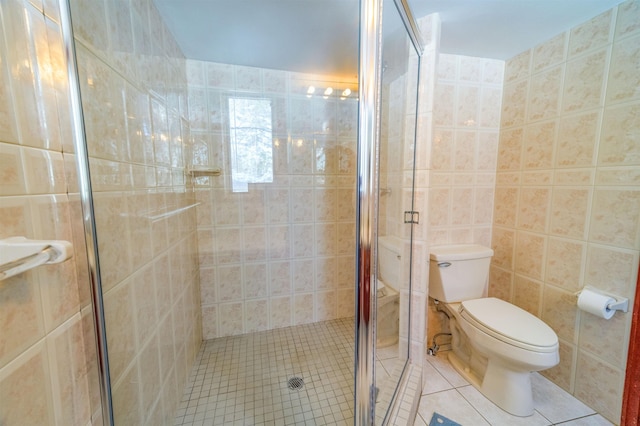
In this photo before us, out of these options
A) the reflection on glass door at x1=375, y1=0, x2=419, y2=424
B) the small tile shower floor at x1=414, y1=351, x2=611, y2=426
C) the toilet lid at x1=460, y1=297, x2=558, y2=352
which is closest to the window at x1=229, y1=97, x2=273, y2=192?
the reflection on glass door at x1=375, y1=0, x2=419, y2=424

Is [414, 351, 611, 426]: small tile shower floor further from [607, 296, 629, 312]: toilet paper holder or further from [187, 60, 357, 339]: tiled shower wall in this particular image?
[187, 60, 357, 339]: tiled shower wall

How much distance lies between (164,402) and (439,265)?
1.55 metres

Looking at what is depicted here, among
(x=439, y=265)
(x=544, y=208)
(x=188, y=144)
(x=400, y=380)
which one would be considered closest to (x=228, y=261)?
(x=188, y=144)

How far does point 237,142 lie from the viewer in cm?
165

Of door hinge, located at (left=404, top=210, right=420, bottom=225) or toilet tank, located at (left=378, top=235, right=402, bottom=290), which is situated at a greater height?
door hinge, located at (left=404, top=210, right=420, bottom=225)

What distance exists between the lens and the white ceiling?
1102 mm

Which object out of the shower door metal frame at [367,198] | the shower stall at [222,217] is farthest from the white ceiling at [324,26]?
the shower door metal frame at [367,198]

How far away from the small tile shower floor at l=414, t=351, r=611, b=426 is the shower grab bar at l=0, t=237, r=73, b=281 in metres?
1.55

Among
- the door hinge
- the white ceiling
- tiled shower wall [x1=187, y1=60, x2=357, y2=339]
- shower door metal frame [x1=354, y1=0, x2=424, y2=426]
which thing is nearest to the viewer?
shower door metal frame [x1=354, y1=0, x2=424, y2=426]

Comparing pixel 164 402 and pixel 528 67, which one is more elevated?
pixel 528 67

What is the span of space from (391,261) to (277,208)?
0.93 m

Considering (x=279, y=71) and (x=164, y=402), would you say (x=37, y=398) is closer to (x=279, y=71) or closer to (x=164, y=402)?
(x=164, y=402)

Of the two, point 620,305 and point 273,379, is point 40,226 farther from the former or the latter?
point 620,305

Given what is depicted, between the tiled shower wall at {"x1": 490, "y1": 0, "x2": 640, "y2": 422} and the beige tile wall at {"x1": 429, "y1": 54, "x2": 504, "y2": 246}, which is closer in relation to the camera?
the tiled shower wall at {"x1": 490, "y1": 0, "x2": 640, "y2": 422}
